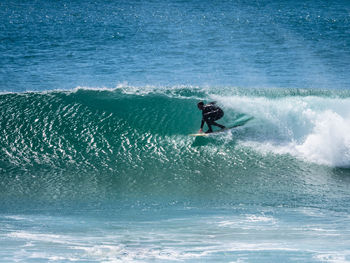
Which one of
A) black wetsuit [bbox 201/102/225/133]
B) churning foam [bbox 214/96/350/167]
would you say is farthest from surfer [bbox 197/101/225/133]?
churning foam [bbox 214/96/350/167]

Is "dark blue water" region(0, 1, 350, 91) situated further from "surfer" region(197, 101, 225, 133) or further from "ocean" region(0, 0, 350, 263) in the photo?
"surfer" region(197, 101, 225, 133)

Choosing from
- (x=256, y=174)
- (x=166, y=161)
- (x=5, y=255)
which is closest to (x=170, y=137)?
(x=166, y=161)

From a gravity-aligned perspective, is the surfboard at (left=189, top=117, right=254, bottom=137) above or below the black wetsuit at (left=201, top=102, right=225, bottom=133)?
below

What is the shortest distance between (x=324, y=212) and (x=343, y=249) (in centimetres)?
178

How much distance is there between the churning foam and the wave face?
2cm

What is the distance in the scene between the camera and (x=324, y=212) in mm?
9273

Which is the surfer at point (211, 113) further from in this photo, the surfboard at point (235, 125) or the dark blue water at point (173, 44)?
the dark blue water at point (173, 44)

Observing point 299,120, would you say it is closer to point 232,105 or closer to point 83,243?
point 232,105

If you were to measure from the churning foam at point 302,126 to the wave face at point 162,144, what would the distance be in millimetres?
25

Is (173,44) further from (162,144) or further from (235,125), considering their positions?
(162,144)

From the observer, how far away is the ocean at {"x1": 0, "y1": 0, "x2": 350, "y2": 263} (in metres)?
8.01

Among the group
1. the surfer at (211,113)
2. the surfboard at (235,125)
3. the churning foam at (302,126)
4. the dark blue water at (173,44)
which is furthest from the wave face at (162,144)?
the dark blue water at (173,44)

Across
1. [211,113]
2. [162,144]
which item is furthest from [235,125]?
[162,144]

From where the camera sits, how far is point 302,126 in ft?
43.9
